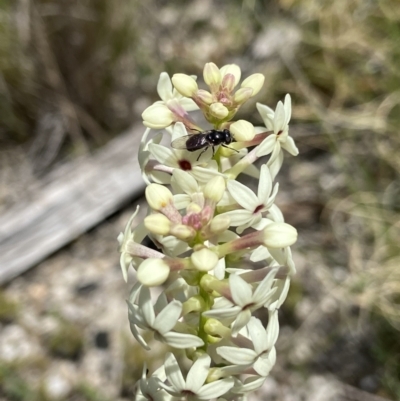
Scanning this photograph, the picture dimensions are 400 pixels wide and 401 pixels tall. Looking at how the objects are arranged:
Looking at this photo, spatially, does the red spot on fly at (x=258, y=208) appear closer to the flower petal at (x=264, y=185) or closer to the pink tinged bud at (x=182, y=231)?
the flower petal at (x=264, y=185)

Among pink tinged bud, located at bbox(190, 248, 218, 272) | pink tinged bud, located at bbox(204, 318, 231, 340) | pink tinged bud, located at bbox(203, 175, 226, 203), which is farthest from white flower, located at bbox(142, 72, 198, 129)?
pink tinged bud, located at bbox(204, 318, 231, 340)

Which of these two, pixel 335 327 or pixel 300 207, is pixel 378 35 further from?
pixel 335 327

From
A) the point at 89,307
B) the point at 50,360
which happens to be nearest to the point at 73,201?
the point at 89,307

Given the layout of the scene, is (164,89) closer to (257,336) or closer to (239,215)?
(239,215)

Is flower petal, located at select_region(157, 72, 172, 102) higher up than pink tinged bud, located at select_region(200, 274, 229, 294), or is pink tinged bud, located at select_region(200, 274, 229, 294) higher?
flower petal, located at select_region(157, 72, 172, 102)

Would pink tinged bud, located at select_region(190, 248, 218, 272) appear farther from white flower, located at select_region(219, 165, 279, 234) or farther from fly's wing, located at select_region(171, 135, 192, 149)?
fly's wing, located at select_region(171, 135, 192, 149)

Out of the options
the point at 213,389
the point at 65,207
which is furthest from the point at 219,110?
the point at 65,207

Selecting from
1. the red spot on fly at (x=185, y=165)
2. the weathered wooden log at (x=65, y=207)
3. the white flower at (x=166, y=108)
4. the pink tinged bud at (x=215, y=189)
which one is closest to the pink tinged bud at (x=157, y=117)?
the white flower at (x=166, y=108)
